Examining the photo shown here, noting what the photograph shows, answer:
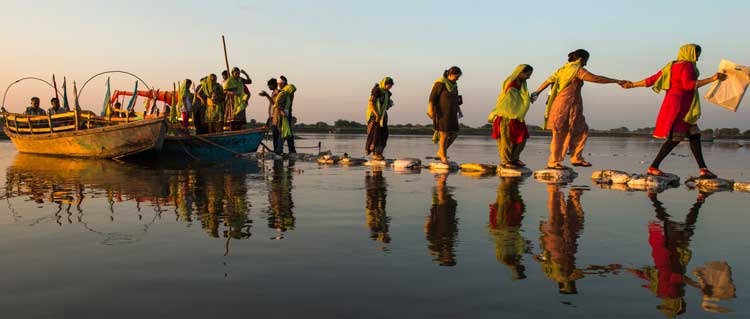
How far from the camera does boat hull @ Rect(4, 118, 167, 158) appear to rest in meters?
14.9

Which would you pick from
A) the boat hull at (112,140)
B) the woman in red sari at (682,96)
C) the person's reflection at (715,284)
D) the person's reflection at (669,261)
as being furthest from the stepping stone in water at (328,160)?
the person's reflection at (715,284)

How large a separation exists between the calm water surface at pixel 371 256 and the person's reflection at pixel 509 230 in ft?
0.07

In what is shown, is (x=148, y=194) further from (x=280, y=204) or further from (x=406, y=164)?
(x=406, y=164)

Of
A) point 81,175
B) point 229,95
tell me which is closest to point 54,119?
point 229,95

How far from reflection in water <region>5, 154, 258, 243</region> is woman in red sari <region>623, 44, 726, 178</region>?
6.44 m

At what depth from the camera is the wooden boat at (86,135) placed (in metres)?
15.0

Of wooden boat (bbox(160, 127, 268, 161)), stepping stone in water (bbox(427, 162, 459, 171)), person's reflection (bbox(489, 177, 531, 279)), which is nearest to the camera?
person's reflection (bbox(489, 177, 531, 279))

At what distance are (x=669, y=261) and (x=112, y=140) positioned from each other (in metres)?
14.8

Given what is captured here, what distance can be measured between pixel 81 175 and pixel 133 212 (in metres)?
5.50

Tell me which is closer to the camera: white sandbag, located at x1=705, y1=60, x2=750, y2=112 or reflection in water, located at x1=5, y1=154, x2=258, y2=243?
reflection in water, located at x1=5, y1=154, x2=258, y2=243

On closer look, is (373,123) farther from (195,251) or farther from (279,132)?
(195,251)

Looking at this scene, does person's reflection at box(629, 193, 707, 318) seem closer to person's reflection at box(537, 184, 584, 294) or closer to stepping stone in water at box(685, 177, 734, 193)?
person's reflection at box(537, 184, 584, 294)

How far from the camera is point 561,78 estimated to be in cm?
974

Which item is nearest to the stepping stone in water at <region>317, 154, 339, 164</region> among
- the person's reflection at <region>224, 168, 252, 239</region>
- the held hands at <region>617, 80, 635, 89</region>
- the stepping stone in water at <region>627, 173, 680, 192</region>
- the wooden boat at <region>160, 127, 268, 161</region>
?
the wooden boat at <region>160, 127, 268, 161</region>
